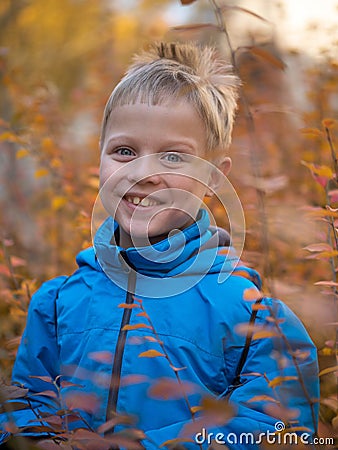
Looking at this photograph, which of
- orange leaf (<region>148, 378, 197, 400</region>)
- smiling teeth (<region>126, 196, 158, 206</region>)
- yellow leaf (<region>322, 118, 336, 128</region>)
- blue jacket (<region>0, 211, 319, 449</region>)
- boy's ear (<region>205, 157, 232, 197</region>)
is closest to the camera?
orange leaf (<region>148, 378, 197, 400</region>)

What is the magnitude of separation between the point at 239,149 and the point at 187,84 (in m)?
0.87

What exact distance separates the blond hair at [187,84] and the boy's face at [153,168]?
0.11 feet

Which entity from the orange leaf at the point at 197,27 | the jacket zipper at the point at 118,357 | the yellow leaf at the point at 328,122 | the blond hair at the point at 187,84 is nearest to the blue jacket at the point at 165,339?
the jacket zipper at the point at 118,357

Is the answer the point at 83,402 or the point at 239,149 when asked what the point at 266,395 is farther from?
the point at 239,149

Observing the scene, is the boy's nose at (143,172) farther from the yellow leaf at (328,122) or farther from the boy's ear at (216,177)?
the yellow leaf at (328,122)

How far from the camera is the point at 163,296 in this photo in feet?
5.51

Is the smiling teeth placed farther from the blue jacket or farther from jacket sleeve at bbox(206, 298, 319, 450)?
jacket sleeve at bbox(206, 298, 319, 450)

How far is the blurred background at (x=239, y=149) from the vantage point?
1583mm

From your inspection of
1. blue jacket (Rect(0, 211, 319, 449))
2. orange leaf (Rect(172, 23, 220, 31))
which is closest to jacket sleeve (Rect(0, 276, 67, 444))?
blue jacket (Rect(0, 211, 319, 449))

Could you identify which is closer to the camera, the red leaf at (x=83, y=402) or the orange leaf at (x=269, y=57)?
the red leaf at (x=83, y=402)

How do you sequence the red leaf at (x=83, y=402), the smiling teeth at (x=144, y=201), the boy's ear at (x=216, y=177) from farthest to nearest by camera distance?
1. the boy's ear at (x=216, y=177)
2. the smiling teeth at (x=144, y=201)
3. the red leaf at (x=83, y=402)

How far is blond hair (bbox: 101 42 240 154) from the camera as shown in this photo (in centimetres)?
173

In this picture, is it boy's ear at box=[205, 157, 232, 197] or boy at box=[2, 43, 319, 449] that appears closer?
boy at box=[2, 43, 319, 449]

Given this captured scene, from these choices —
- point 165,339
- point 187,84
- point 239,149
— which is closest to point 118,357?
point 165,339
